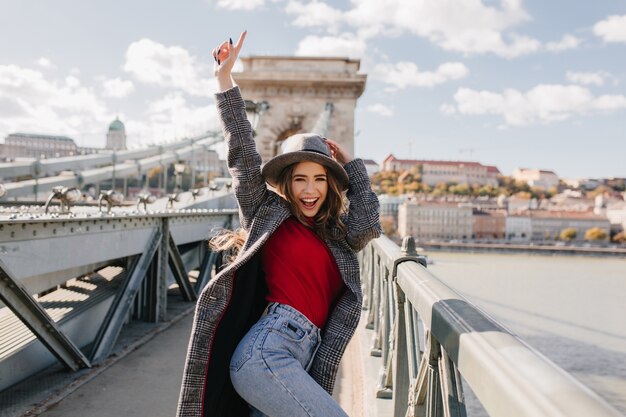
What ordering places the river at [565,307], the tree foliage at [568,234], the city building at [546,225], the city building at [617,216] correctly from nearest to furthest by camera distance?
the river at [565,307]
the tree foliage at [568,234]
the city building at [546,225]
the city building at [617,216]

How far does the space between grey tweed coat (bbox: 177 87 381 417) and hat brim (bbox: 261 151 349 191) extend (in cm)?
3

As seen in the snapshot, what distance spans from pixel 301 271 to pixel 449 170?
9753 centimetres

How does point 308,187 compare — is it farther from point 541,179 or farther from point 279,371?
point 541,179

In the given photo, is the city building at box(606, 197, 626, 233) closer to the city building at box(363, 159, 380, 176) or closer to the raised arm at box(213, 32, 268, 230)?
the city building at box(363, 159, 380, 176)

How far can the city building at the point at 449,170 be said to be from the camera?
94.9 m

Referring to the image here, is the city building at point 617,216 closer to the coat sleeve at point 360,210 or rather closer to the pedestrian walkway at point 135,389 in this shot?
the pedestrian walkway at point 135,389

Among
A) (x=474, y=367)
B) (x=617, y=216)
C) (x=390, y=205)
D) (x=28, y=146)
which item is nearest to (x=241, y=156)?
(x=474, y=367)

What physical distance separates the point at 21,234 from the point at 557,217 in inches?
3011

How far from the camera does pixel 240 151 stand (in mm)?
1397

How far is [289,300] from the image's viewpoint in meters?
1.27

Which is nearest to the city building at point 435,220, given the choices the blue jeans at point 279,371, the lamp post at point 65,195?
the lamp post at point 65,195

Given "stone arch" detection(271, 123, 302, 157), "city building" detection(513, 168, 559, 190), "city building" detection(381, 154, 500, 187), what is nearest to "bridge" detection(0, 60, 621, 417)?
"stone arch" detection(271, 123, 302, 157)

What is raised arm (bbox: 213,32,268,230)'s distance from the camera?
1.39m

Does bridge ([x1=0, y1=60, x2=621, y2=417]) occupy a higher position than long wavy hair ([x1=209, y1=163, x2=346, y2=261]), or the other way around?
long wavy hair ([x1=209, y1=163, x2=346, y2=261])
